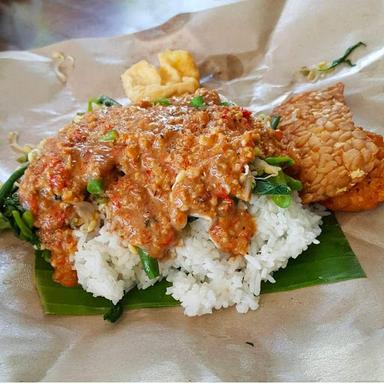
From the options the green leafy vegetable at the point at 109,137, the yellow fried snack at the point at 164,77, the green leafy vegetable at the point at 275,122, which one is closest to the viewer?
the green leafy vegetable at the point at 109,137

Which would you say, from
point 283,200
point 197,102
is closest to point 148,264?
point 283,200

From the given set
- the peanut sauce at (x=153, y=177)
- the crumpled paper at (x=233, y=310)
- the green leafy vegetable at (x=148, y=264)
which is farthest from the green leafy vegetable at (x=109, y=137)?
the crumpled paper at (x=233, y=310)

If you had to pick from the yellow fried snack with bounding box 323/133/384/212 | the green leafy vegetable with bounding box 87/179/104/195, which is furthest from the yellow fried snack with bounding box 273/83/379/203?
the green leafy vegetable with bounding box 87/179/104/195

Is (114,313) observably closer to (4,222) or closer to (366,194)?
(4,222)

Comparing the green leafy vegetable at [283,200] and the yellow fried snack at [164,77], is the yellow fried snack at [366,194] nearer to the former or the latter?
the green leafy vegetable at [283,200]

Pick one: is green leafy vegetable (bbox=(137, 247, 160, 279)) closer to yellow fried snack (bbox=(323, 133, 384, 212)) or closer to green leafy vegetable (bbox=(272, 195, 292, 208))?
green leafy vegetable (bbox=(272, 195, 292, 208))

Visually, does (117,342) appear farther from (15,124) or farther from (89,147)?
(15,124)
